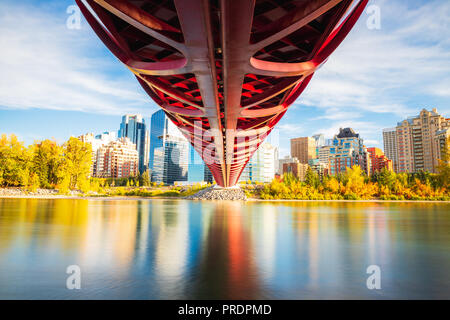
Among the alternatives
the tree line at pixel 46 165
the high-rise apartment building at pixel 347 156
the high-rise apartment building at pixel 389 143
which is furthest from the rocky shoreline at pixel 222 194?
the high-rise apartment building at pixel 389 143

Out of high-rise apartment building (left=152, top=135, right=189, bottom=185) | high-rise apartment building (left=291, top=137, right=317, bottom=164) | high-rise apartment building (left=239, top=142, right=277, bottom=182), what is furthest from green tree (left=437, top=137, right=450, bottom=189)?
high-rise apartment building (left=291, top=137, right=317, bottom=164)

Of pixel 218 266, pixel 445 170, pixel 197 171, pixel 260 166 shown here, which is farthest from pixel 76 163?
pixel 197 171

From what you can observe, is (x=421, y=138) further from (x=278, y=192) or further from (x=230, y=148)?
(x=230, y=148)

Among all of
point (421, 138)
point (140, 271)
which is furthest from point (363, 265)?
point (421, 138)

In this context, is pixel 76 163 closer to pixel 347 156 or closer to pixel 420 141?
pixel 347 156

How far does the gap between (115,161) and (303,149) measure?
123912mm

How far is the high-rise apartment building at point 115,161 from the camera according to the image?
426 ft

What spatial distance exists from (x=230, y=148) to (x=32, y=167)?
1618 inches

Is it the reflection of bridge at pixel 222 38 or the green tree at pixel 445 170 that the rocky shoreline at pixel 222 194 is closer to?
the reflection of bridge at pixel 222 38

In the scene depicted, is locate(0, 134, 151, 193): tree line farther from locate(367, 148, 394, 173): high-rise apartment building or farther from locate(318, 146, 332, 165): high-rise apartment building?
locate(318, 146, 332, 165): high-rise apartment building

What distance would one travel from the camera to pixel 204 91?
34.4ft

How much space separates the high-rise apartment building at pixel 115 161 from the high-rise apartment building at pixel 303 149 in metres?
112

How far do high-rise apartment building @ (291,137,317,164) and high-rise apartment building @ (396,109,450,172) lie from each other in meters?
68.1

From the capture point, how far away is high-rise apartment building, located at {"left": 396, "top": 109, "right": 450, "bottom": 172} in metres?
93.9
